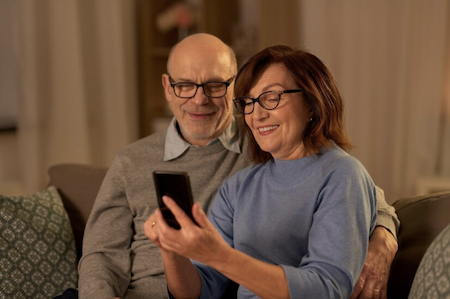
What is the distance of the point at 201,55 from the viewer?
2.01 metres

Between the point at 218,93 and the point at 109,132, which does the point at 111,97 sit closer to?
the point at 109,132

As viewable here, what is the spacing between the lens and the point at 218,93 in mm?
2025

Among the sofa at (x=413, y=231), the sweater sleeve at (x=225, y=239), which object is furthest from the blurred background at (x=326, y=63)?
the sweater sleeve at (x=225, y=239)

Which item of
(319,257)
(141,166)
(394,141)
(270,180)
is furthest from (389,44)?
(319,257)

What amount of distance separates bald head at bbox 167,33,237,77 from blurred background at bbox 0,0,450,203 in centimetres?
174

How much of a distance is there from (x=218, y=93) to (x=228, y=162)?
23 centimetres

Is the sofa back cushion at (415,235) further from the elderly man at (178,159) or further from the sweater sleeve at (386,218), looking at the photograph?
the elderly man at (178,159)

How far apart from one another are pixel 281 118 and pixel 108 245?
31.5 inches

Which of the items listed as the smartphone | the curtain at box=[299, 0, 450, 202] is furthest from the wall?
the smartphone

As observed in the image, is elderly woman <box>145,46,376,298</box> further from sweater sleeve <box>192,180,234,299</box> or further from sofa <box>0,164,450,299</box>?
sofa <box>0,164,450,299</box>

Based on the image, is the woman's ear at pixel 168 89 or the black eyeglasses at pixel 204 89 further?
the woman's ear at pixel 168 89

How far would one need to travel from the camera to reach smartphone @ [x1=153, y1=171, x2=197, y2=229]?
117cm

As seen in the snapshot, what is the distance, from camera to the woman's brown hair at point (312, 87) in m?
1.43

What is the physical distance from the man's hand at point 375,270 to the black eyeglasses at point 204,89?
0.74m
